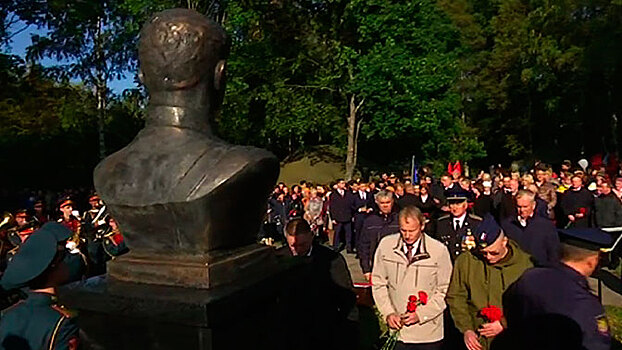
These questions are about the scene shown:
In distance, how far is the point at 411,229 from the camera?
16.2ft

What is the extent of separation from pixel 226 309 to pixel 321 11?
2655cm

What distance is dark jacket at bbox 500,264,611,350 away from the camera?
3777mm

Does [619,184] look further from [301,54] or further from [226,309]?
[301,54]

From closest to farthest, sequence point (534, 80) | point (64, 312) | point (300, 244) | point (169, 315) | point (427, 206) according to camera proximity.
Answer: point (169, 315)
point (64, 312)
point (300, 244)
point (427, 206)
point (534, 80)

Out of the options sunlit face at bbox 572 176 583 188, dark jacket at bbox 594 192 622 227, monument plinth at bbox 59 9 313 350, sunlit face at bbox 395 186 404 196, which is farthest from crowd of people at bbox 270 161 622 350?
sunlit face at bbox 395 186 404 196

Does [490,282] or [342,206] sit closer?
[490,282]

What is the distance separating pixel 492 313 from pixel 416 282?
1.93ft

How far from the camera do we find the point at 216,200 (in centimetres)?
291

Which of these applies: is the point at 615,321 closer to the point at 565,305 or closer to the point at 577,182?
the point at 565,305

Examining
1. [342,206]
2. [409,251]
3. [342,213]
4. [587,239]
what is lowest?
[342,213]

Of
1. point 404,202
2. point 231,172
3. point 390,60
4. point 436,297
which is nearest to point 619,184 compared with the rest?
point 404,202

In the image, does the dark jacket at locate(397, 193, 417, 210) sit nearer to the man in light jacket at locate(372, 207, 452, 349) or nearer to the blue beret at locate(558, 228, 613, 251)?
the man in light jacket at locate(372, 207, 452, 349)

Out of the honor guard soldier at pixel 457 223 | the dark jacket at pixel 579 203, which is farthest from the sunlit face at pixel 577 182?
the honor guard soldier at pixel 457 223

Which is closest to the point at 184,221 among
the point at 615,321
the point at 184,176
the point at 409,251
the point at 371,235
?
the point at 184,176
